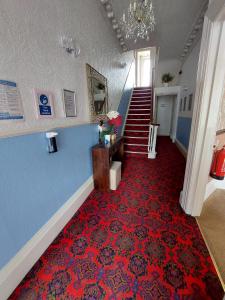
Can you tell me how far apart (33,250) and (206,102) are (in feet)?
6.97

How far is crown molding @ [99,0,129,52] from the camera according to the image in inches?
89.5

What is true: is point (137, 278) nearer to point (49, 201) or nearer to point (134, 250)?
point (134, 250)

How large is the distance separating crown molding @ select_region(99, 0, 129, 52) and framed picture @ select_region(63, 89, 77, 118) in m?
1.98

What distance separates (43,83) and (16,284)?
165cm

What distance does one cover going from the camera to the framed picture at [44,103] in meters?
1.11

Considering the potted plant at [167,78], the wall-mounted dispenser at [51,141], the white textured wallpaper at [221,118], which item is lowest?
the wall-mounted dispenser at [51,141]

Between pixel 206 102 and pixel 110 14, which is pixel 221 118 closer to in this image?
pixel 206 102

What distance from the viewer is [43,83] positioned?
116cm

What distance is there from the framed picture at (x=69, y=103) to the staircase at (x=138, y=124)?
2518 millimetres

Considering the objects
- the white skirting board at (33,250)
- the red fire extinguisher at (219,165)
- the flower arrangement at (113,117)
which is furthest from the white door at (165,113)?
the white skirting board at (33,250)

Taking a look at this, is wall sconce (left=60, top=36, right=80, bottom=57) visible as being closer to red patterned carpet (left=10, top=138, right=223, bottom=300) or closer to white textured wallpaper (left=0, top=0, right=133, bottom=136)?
white textured wallpaper (left=0, top=0, right=133, bottom=136)

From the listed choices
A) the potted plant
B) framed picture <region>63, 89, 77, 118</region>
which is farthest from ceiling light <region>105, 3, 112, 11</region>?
the potted plant

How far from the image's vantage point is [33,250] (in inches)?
43.2

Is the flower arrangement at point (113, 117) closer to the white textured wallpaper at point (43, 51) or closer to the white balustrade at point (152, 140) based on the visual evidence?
the white textured wallpaper at point (43, 51)
